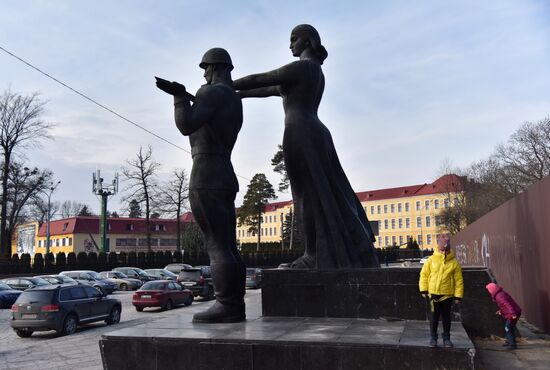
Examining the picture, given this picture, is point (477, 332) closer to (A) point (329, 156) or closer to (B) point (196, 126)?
(A) point (329, 156)

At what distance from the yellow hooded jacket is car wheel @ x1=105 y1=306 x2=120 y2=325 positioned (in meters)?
13.0

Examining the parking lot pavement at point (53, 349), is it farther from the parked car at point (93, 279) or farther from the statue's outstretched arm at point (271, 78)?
the parked car at point (93, 279)

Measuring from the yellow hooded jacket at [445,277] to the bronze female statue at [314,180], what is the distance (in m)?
1.86

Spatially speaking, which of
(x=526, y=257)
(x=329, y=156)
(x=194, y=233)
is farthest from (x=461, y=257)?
(x=194, y=233)

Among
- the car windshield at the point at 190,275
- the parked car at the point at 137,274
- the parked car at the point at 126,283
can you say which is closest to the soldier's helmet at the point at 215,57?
the car windshield at the point at 190,275

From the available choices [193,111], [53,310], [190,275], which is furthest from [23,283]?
[193,111]

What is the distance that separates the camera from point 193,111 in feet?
19.1

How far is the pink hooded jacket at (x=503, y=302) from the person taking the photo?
707 cm

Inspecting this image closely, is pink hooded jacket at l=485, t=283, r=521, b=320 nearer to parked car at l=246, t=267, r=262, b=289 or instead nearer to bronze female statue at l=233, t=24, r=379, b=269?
bronze female statue at l=233, t=24, r=379, b=269

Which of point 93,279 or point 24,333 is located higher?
point 93,279

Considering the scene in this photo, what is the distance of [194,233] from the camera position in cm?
6194

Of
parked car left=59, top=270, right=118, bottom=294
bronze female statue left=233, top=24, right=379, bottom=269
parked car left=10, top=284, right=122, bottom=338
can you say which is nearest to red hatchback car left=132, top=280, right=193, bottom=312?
parked car left=10, top=284, right=122, bottom=338

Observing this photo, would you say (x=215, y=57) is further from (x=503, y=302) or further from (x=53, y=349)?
(x=53, y=349)

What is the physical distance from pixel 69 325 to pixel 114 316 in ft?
7.04
